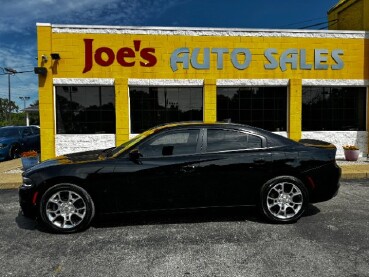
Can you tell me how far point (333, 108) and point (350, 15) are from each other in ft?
15.5

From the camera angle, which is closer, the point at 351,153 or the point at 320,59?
the point at 351,153

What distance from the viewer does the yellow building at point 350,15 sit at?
1138 cm

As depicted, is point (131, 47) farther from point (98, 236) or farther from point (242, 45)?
point (98, 236)

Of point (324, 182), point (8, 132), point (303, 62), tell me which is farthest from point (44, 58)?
point (324, 182)

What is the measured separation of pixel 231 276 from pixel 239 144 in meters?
2.03

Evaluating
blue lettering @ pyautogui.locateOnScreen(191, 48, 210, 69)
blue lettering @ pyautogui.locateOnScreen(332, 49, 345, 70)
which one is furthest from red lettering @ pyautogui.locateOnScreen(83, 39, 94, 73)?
blue lettering @ pyautogui.locateOnScreen(332, 49, 345, 70)

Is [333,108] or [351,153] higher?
[333,108]

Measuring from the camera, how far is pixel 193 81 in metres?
10.1

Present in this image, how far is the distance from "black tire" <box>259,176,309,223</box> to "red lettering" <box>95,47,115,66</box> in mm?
7535

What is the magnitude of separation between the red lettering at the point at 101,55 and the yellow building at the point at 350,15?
9777 millimetres

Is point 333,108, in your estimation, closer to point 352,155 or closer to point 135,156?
point 352,155

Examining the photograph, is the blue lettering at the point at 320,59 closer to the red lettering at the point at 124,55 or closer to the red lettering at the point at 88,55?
the red lettering at the point at 124,55

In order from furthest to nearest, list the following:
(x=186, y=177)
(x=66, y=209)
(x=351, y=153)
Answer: (x=351, y=153)
(x=186, y=177)
(x=66, y=209)

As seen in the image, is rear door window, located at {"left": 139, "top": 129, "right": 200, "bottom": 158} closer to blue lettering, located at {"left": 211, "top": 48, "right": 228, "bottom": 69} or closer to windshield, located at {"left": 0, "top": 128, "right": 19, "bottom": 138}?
blue lettering, located at {"left": 211, "top": 48, "right": 228, "bottom": 69}
